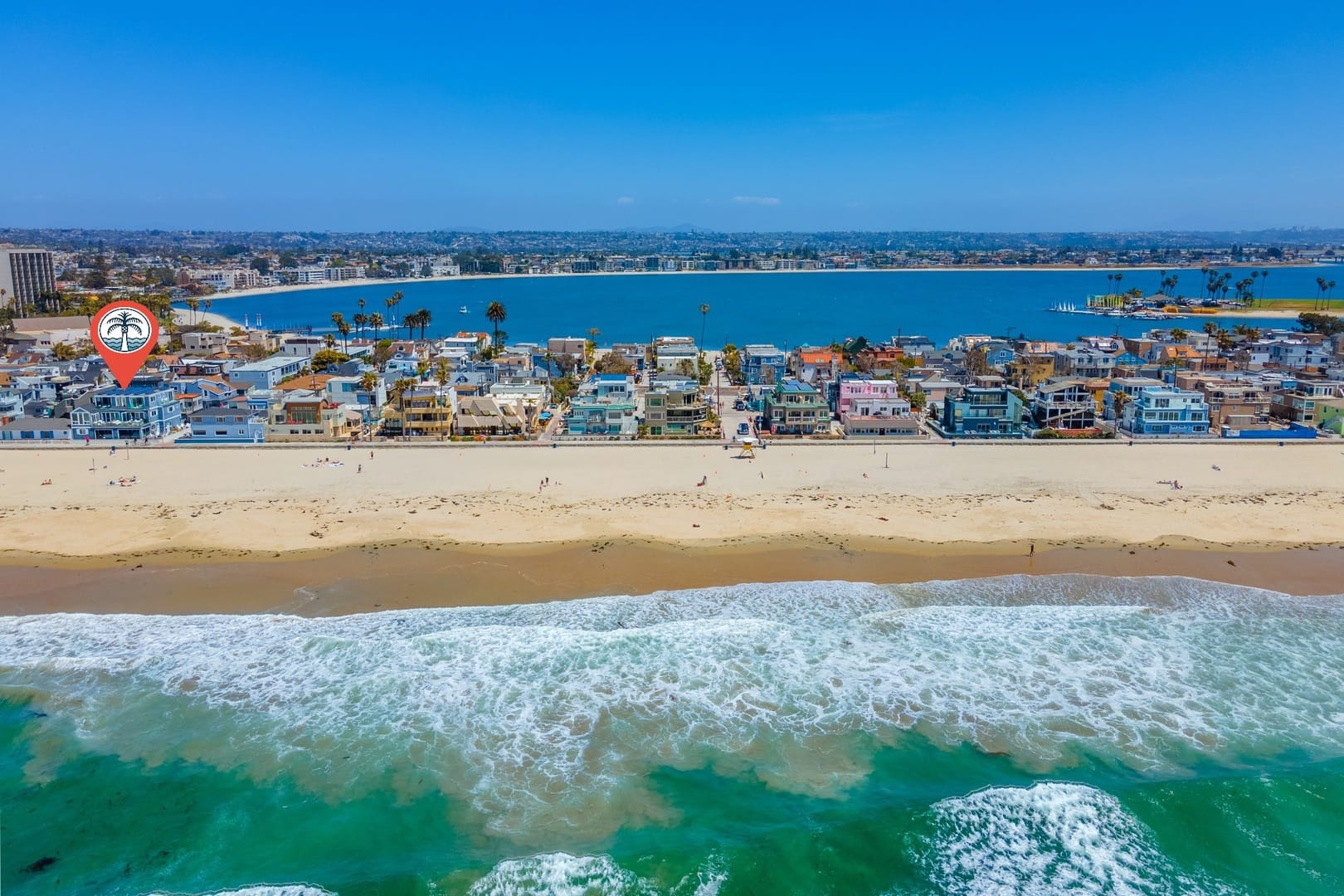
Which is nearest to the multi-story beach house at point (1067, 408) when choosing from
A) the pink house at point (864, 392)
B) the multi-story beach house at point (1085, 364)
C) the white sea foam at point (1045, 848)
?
the pink house at point (864, 392)

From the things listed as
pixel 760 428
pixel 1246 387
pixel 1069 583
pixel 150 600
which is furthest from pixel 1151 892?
pixel 1246 387

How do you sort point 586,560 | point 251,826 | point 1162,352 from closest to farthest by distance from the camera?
1. point 251,826
2. point 586,560
3. point 1162,352

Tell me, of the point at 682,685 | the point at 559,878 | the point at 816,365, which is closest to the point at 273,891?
the point at 559,878

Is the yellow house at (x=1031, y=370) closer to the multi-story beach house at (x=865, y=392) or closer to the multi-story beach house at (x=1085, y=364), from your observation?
the multi-story beach house at (x=1085, y=364)

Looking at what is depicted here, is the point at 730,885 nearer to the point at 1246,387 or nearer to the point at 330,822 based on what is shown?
the point at 330,822

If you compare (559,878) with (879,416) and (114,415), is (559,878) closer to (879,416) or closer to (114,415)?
(879,416)

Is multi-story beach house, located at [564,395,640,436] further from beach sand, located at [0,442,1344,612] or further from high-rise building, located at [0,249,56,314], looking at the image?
high-rise building, located at [0,249,56,314]

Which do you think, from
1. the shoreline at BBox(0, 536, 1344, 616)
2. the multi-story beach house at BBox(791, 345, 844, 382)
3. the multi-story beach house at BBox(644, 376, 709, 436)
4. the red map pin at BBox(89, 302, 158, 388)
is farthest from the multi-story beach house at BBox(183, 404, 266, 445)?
the multi-story beach house at BBox(791, 345, 844, 382)
